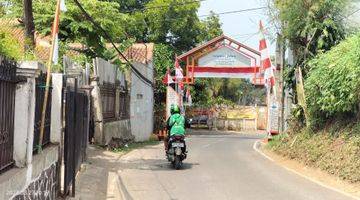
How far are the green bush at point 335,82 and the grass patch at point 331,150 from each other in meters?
0.60

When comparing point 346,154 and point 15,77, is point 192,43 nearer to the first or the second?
point 346,154

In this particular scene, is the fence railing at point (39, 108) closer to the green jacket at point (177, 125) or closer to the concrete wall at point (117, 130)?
the green jacket at point (177, 125)

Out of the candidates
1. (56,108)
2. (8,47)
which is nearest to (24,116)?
(8,47)

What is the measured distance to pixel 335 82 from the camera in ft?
51.9

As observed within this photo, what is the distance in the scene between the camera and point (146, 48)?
34562 millimetres

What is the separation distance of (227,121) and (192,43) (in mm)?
7662

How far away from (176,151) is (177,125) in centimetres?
86

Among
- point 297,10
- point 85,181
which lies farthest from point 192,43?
point 85,181

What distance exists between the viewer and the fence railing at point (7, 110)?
18.6ft

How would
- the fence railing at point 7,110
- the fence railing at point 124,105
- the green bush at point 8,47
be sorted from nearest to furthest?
the fence railing at point 7,110
the green bush at point 8,47
the fence railing at point 124,105

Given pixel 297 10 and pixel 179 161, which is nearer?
pixel 179 161

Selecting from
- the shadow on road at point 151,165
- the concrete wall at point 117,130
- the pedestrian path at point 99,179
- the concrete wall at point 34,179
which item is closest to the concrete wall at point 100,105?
the concrete wall at point 117,130

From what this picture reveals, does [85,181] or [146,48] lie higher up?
[146,48]

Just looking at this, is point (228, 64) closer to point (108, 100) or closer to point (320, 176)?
point (108, 100)
